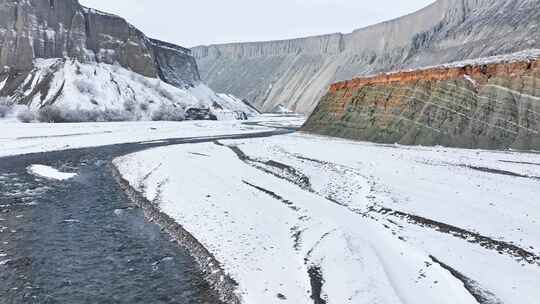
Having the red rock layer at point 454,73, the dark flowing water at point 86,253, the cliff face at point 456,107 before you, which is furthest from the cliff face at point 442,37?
the dark flowing water at point 86,253

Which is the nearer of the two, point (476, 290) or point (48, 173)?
point (476, 290)

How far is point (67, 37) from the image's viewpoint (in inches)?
4496

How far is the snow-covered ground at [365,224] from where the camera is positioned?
10.6 meters

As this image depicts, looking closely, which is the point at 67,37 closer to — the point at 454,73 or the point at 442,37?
the point at 454,73

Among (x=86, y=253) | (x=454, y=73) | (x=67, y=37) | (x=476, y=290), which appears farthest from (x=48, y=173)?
(x=67, y=37)

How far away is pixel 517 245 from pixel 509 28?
110088 mm

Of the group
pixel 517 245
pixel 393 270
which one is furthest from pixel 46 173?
pixel 517 245

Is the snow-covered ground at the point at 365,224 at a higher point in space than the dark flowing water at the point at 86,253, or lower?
higher

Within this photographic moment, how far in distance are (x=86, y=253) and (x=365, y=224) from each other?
343 inches

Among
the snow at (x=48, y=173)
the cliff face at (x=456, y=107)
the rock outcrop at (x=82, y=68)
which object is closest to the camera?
the snow at (x=48, y=173)

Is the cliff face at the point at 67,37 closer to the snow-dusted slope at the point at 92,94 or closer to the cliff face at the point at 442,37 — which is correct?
the snow-dusted slope at the point at 92,94

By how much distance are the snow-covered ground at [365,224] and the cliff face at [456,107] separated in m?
6.07

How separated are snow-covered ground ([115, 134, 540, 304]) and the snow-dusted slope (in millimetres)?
57714

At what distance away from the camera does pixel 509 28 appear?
351 feet
